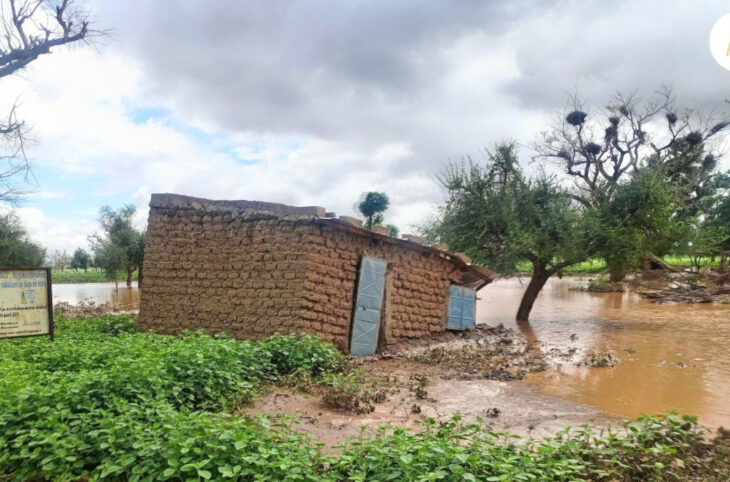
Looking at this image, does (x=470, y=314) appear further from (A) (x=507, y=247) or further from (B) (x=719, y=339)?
(B) (x=719, y=339)

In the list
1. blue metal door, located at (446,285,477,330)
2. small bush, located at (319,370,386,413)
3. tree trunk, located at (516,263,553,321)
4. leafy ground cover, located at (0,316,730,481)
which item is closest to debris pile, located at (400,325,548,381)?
blue metal door, located at (446,285,477,330)

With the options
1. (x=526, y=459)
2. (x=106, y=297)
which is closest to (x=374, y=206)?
(x=106, y=297)

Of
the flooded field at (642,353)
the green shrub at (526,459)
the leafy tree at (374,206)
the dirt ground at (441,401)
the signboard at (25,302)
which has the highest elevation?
the leafy tree at (374,206)

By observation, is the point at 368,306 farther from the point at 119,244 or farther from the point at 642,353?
the point at 119,244

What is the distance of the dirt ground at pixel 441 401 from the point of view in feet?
18.8

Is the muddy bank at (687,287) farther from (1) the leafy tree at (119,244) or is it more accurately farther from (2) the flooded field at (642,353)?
(1) the leafy tree at (119,244)

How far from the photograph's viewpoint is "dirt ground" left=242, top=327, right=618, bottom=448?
5734 mm

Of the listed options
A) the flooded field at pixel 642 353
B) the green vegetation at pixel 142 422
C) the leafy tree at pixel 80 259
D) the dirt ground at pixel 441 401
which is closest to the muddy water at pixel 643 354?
the flooded field at pixel 642 353

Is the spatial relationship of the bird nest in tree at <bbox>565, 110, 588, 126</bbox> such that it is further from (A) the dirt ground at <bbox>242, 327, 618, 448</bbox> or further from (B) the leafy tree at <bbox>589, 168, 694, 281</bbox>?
(A) the dirt ground at <bbox>242, 327, 618, 448</bbox>

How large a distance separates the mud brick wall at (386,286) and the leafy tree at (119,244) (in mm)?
28193

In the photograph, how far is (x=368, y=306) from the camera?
35.0 feet

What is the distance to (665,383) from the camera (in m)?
8.55

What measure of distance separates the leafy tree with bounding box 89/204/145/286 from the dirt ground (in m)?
30.8

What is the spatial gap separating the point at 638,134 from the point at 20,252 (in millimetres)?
37608
